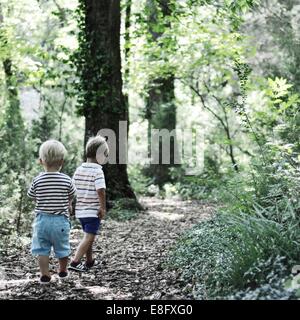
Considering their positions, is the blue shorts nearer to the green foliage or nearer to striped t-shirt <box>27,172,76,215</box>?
striped t-shirt <box>27,172,76,215</box>

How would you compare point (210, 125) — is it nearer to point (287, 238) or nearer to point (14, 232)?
point (14, 232)

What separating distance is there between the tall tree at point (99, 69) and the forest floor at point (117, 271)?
2002 mm

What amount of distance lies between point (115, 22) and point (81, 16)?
0.70 metres

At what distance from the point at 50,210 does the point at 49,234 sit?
25 centimetres

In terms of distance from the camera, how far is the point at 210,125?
21828 mm

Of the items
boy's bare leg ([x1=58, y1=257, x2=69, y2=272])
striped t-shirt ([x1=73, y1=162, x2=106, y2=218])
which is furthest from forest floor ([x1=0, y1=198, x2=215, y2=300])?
striped t-shirt ([x1=73, y1=162, x2=106, y2=218])

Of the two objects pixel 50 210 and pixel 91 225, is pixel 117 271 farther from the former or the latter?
pixel 50 210

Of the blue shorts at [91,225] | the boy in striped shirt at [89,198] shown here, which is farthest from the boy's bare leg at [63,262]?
the blue shorts at [91,225]

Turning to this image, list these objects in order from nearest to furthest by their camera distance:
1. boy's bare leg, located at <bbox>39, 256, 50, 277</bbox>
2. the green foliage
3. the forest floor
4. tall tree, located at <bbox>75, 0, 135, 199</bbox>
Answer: the green foliage < the forest floor < boy's bare leg, located at <bbox>39, 256, 50, 277</bbox> < tall tree, located at <bbox>75, 0, 135, 199</bbox>

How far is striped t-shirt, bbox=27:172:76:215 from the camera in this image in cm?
551

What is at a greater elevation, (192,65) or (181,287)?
(192,65)
